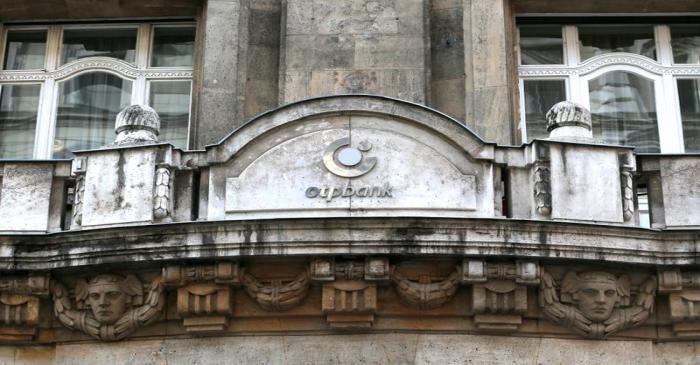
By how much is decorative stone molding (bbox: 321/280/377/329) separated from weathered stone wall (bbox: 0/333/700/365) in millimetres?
185

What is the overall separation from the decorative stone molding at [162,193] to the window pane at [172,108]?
8.73ft

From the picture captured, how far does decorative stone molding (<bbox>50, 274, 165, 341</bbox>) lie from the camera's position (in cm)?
1242

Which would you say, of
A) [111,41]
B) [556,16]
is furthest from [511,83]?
[111,41]

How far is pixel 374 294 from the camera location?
12.2 m

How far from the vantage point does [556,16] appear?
1596 centimetres

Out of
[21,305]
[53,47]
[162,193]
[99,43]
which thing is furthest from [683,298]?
[53,47]

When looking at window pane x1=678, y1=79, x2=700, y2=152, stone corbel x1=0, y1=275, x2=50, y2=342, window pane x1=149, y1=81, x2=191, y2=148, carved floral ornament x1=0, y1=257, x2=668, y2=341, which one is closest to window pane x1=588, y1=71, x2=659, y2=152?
window pane x1=678, y1=79, x2=700, y2=152

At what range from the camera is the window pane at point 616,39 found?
1595 cm

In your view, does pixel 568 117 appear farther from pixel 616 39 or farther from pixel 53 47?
pixel 53 47

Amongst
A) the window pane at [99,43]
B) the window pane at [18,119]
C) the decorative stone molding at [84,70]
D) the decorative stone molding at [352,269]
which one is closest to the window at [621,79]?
A: the decorative stone molding at [352,269]

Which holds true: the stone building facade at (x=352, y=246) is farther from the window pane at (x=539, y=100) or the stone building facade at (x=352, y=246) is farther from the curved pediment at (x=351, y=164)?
the window pane at (x=539, y=100)

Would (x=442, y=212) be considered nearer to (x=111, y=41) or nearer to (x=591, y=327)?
(x=591, y=327)

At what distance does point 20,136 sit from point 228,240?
449 centimetres

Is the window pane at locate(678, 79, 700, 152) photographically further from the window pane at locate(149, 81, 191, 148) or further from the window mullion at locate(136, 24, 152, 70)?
the window mullion at locate(136, 24, 152, 70)
